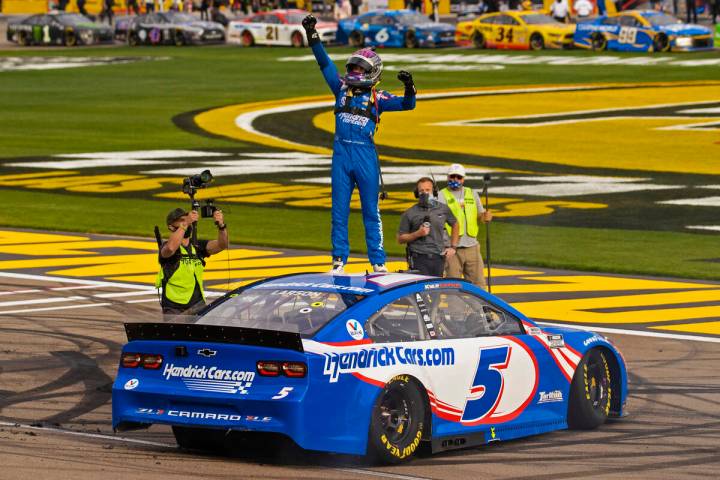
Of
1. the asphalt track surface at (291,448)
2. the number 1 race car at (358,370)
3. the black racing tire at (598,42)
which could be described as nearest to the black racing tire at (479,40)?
the black racing tire at (598,42)

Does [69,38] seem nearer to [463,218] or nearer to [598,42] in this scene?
[598,42]

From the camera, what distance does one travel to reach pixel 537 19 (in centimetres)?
7338

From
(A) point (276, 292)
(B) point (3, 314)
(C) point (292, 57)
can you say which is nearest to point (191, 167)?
(B) point (3, 314)

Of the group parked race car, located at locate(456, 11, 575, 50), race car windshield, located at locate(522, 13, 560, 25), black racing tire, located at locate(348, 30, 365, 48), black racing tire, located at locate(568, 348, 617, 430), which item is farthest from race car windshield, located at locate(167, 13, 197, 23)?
black racing tire, located at locate(568, 348, 617, 430)

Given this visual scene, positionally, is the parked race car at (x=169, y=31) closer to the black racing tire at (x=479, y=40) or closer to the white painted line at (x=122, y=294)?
the black racing tire at (x=479, y=40)

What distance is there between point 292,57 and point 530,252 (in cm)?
4866

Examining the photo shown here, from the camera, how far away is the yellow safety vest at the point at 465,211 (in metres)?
18.2

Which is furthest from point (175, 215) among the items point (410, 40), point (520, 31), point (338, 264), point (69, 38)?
point (69, 38)

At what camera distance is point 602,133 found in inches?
1705

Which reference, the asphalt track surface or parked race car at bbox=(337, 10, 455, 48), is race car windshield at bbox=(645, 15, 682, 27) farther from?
the asphalt track surface

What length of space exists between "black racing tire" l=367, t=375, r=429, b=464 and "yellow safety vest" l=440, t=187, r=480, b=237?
269 inches

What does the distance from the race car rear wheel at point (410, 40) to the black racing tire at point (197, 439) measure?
2527 inches

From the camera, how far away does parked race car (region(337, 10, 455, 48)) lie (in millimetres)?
75125

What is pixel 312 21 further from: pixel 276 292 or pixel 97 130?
pixel 97 130
